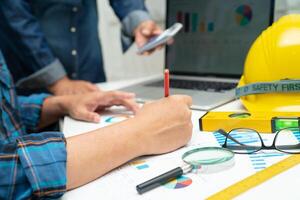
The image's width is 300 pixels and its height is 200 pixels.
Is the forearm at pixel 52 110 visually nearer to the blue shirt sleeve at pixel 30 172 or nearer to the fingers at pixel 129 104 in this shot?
the fingers at pixel 129 104

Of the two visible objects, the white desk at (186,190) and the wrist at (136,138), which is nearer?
the white desk at (186,190)

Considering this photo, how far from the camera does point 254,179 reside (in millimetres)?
614

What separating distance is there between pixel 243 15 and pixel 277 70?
45cm

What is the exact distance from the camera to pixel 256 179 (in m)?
0.61

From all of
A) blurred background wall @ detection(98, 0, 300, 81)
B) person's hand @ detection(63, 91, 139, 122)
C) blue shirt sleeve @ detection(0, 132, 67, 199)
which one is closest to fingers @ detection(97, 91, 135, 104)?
person's hand @ detection(63, 91, 139, 122)

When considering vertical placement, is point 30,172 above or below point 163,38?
below

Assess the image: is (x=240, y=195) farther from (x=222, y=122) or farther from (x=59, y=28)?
(x=59, y=28)

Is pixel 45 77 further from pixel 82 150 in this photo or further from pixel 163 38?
pixel 82 150

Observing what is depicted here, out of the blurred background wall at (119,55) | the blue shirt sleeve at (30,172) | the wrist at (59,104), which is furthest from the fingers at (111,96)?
the blurred background wall at (119,55)

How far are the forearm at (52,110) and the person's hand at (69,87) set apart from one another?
18cm

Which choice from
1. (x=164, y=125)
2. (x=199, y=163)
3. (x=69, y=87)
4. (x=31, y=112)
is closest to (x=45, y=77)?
(x=69, y=87)

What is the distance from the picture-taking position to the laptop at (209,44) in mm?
1257

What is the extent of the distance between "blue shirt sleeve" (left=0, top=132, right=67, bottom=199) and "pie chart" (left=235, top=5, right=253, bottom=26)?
0.86 m

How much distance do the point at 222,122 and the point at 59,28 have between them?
0.94 m
